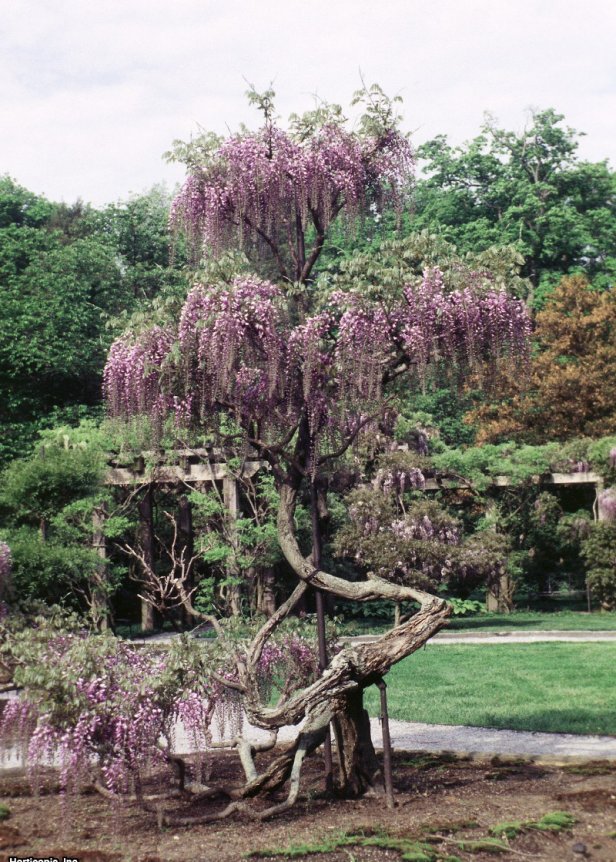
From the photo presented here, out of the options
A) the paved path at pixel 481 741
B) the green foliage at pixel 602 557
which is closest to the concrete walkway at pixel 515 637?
the green foliage at pixel 602 557

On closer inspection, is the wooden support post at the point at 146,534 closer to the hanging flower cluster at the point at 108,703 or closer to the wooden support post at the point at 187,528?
the wooden support post at the point at 187,528

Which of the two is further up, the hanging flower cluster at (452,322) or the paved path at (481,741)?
the hanging flower cluster at (452,322)

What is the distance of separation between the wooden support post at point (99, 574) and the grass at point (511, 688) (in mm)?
5558

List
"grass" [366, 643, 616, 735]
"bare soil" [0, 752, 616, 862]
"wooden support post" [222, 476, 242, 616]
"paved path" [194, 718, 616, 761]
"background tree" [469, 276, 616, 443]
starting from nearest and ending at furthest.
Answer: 1. "bare soil" [0, 752, 616, 862]
2. "paved path" [194, 718, 616, 761]
3. "grass" [366, 643, 616, 735]
4. "wooden support post" [222, 476, 242, 616]
5. "background tree" [469, 276, 616, 443]

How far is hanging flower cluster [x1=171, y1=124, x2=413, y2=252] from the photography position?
7.09 m

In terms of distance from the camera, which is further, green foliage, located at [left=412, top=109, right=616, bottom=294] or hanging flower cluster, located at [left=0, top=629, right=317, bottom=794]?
green foliage, located at [left=412, top=109, right=616, bottom=294]

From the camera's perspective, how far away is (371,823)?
221 inches

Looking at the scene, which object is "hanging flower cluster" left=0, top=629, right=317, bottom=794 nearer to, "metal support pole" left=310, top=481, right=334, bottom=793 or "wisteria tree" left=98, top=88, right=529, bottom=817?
"wisteria tree" left=98, top=88, right=529, bottom=817

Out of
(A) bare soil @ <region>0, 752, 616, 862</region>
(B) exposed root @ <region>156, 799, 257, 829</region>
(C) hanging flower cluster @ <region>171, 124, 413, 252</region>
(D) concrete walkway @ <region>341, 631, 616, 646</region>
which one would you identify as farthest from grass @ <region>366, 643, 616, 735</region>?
→ (C) hanging flower cluster @ <region>171, 124, 413, 252</region>

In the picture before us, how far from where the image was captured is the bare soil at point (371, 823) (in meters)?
5.14

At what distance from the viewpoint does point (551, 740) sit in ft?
27.4

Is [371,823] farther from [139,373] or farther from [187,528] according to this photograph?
[187,528]

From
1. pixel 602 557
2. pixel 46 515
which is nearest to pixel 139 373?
pixel 46 515

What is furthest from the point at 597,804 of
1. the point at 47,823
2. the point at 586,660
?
the point at 586,660
